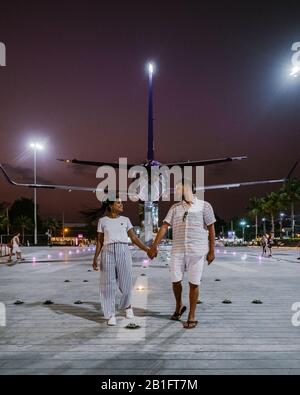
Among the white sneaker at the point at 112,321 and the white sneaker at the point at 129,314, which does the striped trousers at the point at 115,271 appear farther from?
the white sneaker at the point at 112,321

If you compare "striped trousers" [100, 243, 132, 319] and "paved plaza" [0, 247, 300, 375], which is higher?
"striped trousers" [100, 243, 132, 319]

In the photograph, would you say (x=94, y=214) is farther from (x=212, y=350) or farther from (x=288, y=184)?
(x=288, y=184)

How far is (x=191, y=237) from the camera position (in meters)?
6.11

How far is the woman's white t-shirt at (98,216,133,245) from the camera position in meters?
6.41

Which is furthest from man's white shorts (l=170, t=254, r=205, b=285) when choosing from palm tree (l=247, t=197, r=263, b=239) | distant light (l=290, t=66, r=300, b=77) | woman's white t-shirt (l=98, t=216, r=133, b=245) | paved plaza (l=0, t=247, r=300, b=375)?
palm tree (l=247, t=197, r=263, b=239)

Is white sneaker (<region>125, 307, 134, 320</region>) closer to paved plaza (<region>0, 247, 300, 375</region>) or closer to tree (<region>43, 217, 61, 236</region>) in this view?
paved plaza (<region>0, 247, 300, 375</region>)

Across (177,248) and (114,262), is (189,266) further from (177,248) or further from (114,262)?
(114,262)

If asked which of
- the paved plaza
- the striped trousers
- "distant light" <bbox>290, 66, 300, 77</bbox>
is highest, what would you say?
"distant light" <bbox>290, 66, 300, 77</bbox>

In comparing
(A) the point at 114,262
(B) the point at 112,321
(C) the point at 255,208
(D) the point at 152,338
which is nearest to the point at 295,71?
(A) the point at 114,262

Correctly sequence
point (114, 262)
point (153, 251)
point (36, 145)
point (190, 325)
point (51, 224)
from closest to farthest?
point (190, 325)
point (114, 262)
point (153, 251)
point (36, 145)
point (51, 224)

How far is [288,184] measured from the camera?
76.8 m

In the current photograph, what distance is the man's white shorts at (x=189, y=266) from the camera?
606 centimetres

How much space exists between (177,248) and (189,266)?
0.98ft
